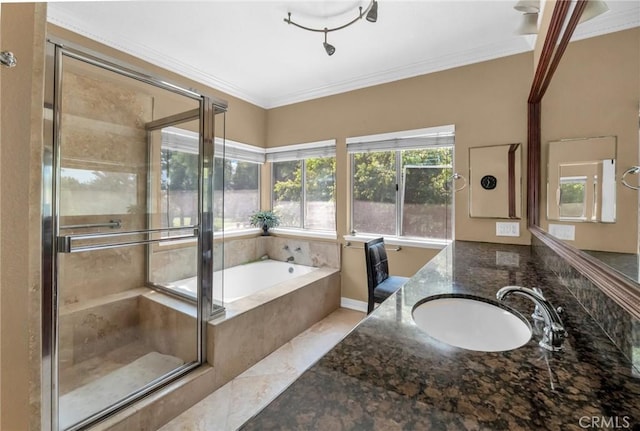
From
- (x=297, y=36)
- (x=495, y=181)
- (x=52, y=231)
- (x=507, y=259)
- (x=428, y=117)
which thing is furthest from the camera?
(x=428, y=117)

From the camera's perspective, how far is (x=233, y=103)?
3.43 metres

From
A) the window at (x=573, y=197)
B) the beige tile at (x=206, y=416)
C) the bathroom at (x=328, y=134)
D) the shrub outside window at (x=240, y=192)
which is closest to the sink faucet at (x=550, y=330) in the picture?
the bathroom at (x=328, y=134)

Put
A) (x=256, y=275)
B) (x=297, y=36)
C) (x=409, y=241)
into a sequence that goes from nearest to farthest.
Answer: (x=297, y=36), (x=409, y=241), (x=256, y=275)

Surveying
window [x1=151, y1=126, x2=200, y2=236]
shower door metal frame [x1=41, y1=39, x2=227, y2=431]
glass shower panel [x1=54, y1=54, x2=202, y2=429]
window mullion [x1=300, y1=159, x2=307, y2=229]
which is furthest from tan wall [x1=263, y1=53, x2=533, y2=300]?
shower door metal frame [x1=41, y1=39, x2=227, y2=431]

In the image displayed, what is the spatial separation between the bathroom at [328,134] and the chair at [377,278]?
1.64 ft

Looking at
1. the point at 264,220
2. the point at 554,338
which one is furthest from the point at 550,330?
the point at 264,220

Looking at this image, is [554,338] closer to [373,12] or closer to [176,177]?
[373,12]

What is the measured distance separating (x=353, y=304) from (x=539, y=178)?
219cm

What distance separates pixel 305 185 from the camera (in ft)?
12.3

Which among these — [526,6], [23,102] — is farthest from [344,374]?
[526,6]

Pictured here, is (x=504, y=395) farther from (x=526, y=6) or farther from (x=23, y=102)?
(x=526, y=6)

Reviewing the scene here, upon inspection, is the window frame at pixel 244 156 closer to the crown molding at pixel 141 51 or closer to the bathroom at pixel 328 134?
the bathroom at pixel 328 134

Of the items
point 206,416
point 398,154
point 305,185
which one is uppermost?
point 398,154

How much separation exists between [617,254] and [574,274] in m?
0.31
